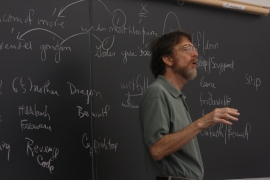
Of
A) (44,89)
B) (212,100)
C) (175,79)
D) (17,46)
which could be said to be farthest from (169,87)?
(212,100)

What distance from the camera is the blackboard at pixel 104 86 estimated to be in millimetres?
2221

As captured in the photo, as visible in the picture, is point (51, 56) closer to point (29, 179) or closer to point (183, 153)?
point (29, 179)

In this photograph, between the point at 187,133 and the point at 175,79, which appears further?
the point at 175,79

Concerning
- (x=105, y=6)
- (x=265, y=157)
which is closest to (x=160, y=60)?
(x=105, y=6)

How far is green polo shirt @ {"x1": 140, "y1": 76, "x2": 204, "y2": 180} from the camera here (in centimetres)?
180

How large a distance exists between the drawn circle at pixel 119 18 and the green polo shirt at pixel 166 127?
0.76m

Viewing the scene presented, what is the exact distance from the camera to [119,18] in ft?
8.48

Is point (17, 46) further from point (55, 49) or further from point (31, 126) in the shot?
point (31, 126)

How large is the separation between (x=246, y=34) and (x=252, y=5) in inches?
9.4

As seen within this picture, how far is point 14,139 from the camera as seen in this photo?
2176 millimetres

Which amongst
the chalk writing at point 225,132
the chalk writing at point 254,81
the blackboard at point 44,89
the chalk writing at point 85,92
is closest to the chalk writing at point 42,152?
the blackboard at point 44,89

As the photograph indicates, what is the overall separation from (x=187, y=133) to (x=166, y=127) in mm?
118

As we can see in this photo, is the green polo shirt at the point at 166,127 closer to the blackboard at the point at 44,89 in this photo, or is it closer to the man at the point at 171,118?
the man at the point at 171,118

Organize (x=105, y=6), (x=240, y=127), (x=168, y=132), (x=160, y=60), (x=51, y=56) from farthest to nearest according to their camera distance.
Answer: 1. (x=240, y=127)
2. (x=105, y=6)
3. (x=51, y=56)
4. (x=160, y=60)
5. (x=168, y=132)
